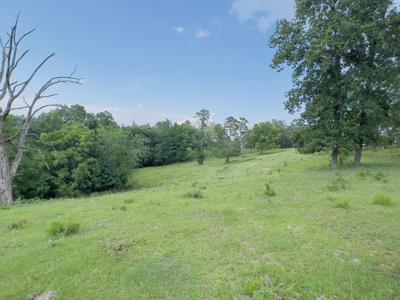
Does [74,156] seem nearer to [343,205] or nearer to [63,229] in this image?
[63,229]

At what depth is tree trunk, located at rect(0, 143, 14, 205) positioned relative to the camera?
1123cm

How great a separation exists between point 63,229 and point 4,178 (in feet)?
26.6

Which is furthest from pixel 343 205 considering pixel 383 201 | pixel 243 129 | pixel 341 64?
pixel 243 129

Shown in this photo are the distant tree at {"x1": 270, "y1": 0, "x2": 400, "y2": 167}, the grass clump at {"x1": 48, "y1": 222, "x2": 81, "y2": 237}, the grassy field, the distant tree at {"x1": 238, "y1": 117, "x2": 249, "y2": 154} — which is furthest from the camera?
the distant tree at {"x1": 238, "y1": 117, "x2": 249, "y2": 154}

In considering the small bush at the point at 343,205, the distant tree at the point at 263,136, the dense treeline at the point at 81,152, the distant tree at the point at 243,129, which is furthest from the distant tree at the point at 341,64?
the distant tree at the point at 243,129

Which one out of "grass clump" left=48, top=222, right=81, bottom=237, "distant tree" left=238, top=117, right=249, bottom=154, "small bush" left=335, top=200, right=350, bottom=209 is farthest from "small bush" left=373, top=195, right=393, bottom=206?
"distant tree" left=238, top=117, right=249, bottom=154

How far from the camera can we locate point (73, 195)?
26.8 metres

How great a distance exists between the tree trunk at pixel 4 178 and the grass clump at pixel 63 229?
779cm

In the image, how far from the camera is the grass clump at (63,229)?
5551mm

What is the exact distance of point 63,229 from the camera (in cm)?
569

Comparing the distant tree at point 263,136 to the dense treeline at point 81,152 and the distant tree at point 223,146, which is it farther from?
the distant tree at point 223,146

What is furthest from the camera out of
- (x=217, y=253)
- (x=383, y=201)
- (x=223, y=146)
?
(x=223, y=146)

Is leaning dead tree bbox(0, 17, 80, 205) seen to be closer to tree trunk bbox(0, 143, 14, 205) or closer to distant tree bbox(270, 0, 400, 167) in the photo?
tree trunk bbox(0, 143, 14, 205)

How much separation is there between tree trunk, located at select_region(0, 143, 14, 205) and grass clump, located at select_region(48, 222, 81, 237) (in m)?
7.79
